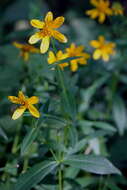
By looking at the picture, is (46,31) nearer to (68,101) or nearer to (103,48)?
(68,101)

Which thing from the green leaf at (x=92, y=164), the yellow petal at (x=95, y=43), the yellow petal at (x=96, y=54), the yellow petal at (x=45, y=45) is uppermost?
the yellow petal at (x=45, y=45)

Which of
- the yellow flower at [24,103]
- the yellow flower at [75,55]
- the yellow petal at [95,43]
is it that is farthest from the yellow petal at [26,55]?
the yellow flower at [24,103]

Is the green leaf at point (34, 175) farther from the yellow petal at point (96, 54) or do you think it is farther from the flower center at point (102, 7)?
the flower center at point (102, 7)

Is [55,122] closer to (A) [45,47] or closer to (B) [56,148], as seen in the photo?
(B) [56,148]

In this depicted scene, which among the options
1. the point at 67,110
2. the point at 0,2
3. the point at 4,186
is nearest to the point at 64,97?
the point at 67,110

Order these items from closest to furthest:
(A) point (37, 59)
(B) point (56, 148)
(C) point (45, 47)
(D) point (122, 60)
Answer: (C) point (45, 47), (B) point (56, 148), (A) point (37, 59), (D) point (122, 60)
